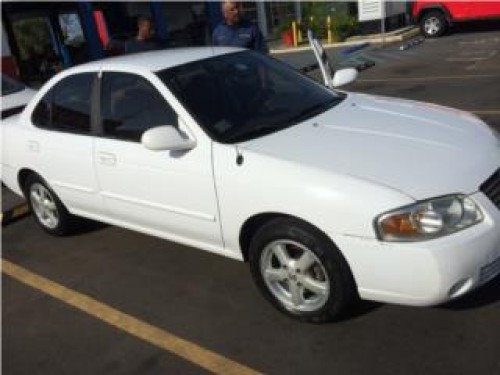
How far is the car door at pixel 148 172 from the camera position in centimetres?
404

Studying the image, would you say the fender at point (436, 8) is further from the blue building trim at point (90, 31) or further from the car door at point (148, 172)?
the car door at point (148, 172)

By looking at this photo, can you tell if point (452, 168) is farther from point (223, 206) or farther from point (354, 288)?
point (223, 206)

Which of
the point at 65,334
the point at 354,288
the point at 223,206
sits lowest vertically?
the point at 65,334

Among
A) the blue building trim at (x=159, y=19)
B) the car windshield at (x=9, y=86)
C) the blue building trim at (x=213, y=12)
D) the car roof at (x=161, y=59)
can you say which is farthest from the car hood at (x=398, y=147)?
the blue building trim at (x=213, y=12)

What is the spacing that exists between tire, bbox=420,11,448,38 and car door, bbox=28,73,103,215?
49.6 ft

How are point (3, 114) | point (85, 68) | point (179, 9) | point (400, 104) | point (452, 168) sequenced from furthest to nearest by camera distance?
1. point (179, 9)
2. point (3, 114)
3. point (85, 68)
4. point (400, 104)
5. point (452, 168)

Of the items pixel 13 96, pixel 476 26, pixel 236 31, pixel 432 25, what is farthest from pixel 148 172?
pixel 476 26

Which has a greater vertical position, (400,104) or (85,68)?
(85,68)

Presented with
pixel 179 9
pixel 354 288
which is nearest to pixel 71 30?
pixel 179 9

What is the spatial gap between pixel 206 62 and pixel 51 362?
2.36m

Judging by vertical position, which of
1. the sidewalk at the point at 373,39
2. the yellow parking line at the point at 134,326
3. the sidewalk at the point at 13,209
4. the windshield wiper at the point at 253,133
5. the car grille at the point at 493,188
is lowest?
the sidewalk at the point at 373,39

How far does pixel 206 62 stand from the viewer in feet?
15.2

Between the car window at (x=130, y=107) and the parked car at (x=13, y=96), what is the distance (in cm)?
351

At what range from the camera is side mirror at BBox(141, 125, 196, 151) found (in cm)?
388
